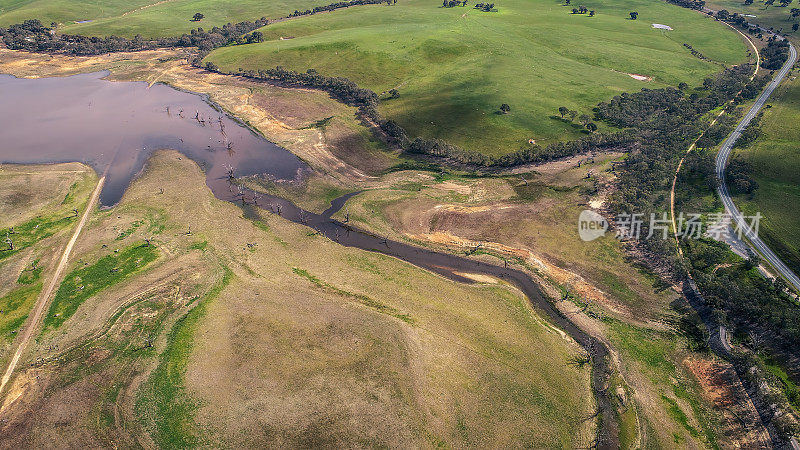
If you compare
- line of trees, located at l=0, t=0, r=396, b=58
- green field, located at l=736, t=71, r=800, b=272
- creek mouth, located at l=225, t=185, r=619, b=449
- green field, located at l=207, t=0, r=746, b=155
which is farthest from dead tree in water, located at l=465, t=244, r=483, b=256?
line of trees, located at l=0, t=0, r=396, b=58

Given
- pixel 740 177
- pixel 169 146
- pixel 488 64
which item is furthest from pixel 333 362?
pixel 488 64

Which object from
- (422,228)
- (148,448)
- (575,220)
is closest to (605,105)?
(575,220)

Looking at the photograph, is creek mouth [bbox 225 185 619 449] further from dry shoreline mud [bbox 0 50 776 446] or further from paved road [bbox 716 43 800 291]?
paved road [bbox 716 43 800 291]

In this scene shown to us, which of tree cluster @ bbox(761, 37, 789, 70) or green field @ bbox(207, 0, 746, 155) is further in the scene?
tree cluster @ bbox(761, 37, 789, 70)

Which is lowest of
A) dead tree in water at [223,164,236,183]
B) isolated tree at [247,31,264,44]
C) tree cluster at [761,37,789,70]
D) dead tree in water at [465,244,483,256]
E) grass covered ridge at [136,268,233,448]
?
grass covered ridge at [136,268,233,448]

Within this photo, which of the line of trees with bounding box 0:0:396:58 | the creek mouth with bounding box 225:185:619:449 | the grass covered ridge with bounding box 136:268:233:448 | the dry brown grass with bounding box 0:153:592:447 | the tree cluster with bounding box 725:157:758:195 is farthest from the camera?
the line of trees with bounding box 0:0:396:58
